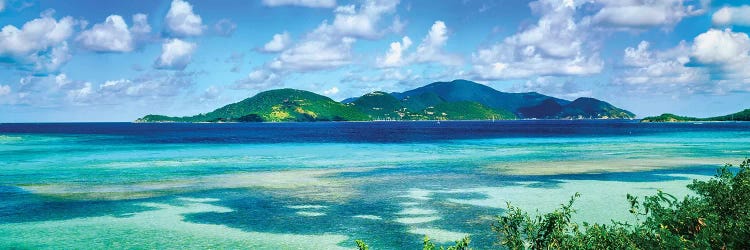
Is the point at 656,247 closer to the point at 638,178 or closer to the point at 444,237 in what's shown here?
the point at 444,237

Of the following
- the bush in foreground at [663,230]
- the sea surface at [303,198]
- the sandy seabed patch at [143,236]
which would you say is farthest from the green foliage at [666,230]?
the sandy seabed patch at [143,236]

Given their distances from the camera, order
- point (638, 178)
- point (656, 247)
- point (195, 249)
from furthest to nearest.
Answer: point (638, 178) < point (195, 249) < point (656, 247)

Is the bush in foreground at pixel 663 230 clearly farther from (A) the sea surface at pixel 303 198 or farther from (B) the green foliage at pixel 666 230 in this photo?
(A) the sea surface at pixel 303 198

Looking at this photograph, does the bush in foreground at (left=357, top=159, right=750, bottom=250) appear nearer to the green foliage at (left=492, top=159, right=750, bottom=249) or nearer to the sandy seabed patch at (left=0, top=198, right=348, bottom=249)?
the green foliage at (left=492, top=159, right=750, bottom=249)

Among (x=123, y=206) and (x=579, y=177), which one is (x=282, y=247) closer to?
(x=123, y=206)

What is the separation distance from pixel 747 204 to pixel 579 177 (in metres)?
36.3

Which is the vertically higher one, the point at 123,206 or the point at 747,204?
the point at 747,204

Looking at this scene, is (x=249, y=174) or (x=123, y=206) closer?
(x=123, y=206)

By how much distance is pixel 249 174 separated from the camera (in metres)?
64.1

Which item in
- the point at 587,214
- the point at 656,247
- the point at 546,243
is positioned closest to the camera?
the point at 656,247

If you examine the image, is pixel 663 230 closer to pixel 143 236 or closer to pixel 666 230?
pixel 666 230

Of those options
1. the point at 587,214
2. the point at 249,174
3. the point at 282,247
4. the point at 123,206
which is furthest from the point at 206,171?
the point at 587,214

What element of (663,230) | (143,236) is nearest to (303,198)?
(143,236)

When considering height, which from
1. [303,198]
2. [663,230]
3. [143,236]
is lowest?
[143,236]
